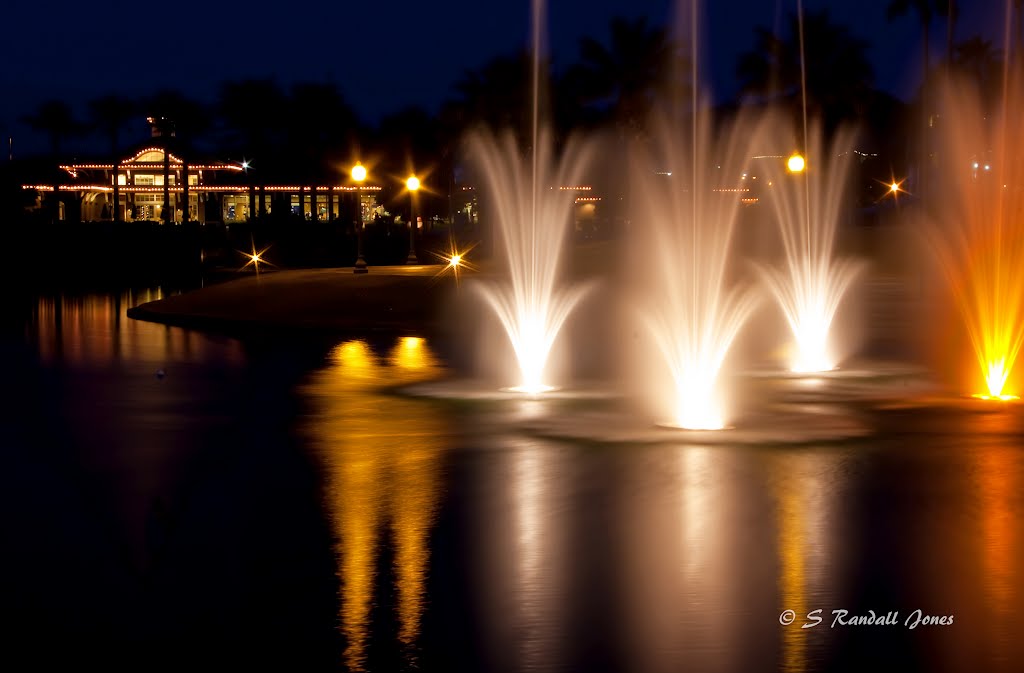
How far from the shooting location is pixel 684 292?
34906 mm

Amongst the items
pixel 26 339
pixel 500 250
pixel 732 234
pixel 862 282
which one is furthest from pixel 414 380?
pixel 732 234

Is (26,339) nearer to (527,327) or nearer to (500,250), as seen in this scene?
(527,327)

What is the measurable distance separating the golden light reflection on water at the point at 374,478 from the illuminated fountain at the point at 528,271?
211 cm

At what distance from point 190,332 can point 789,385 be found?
13.2 m

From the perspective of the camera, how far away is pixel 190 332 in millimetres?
28031

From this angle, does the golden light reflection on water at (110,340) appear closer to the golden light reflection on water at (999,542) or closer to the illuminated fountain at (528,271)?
the illuminated fountain at (528,271)

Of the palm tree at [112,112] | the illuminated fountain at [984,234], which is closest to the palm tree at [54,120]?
the palm tree at [112,112]

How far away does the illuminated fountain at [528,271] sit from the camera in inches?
927

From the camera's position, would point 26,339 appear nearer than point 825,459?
No

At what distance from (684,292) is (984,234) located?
33.8 metres

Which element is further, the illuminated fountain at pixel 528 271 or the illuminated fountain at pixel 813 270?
the illuminated fountain at pixel 813 270

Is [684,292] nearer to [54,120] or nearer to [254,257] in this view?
[254,257]
